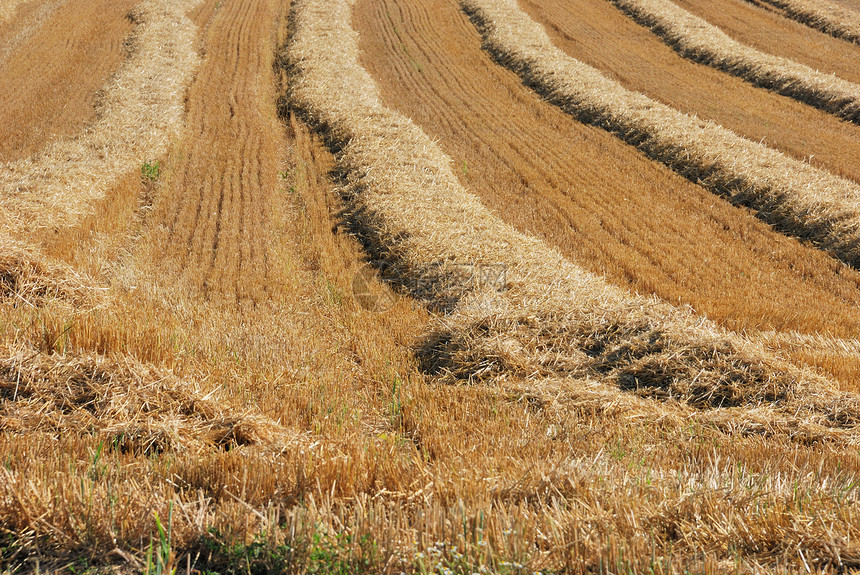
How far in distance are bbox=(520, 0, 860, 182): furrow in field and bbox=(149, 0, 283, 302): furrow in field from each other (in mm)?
11049

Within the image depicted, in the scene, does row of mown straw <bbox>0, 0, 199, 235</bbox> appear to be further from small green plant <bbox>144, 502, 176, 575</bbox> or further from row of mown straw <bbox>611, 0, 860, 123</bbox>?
row of mown straw <bbox>611, 0, 860, 123</bbox>

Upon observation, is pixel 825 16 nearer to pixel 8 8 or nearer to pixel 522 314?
pixel 522 314

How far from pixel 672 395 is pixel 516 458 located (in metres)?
2.56

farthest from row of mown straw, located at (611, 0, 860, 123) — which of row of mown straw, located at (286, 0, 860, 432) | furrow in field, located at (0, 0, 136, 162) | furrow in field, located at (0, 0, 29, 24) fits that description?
furrow in field, located at (0, 0, 29, 24)

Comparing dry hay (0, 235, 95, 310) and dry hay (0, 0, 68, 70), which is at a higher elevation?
dry hay (0, 0, 68, 70)

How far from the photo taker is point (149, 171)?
11.9 m

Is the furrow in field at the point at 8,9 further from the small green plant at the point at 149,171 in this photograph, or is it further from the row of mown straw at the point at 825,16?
the row of mown straw at the point at 825,16

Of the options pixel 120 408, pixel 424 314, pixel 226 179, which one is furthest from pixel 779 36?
pixel 120 408

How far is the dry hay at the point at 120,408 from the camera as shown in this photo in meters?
3.81

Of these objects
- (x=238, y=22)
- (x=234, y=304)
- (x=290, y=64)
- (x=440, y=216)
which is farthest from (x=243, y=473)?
(x=238, y=22)

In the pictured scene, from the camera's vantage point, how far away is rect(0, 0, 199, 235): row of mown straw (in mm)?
9555

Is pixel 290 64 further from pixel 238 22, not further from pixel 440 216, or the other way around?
pixel 440 216

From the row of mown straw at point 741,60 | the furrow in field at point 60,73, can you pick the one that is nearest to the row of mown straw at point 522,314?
the furrow in field at point 60,73

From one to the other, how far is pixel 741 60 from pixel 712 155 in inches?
379
